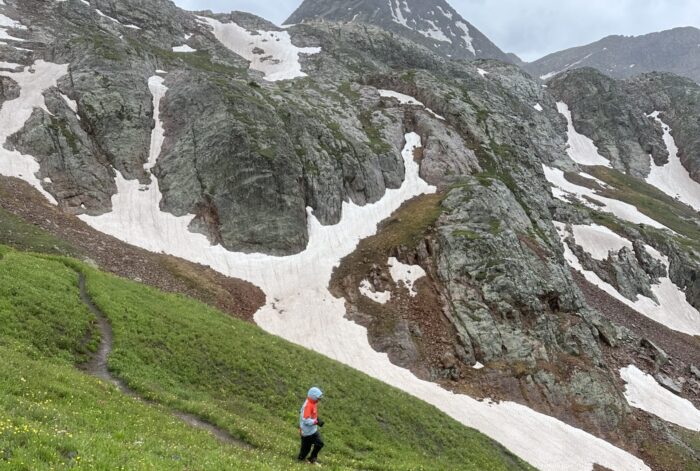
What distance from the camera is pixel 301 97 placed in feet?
287

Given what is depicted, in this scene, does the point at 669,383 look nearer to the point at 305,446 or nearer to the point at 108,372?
the point at 305,446

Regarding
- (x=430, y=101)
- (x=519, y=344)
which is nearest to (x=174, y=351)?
(x=519, y=344)

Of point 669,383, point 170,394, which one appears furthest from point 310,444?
point 669,383

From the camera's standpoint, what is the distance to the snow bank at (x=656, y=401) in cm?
4641

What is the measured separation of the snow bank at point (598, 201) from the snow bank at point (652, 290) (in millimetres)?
15810

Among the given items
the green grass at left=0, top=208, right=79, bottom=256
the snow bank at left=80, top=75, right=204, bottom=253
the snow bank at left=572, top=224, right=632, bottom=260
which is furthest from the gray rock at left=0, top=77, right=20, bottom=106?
the snow bank at left=572, top=224, right=632, bottom=260

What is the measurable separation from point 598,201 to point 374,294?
83.5 m

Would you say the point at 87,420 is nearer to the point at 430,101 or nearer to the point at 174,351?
the point at 174,351

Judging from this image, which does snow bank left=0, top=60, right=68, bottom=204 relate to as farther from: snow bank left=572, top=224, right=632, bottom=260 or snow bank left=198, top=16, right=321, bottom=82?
snow bank left=572, top=224, right=632, bottom=260

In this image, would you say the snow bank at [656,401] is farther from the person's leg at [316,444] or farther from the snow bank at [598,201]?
the snow bank at [598,201]

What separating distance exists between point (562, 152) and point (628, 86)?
8357 cm

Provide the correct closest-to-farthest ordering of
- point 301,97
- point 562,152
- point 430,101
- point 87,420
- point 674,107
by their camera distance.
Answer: point 87,420 → point 301,97 → point 430,101 → point 562,152 → point 674,107

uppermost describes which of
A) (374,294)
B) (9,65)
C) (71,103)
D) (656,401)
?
(9,65)

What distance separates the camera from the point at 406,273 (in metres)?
53.5
